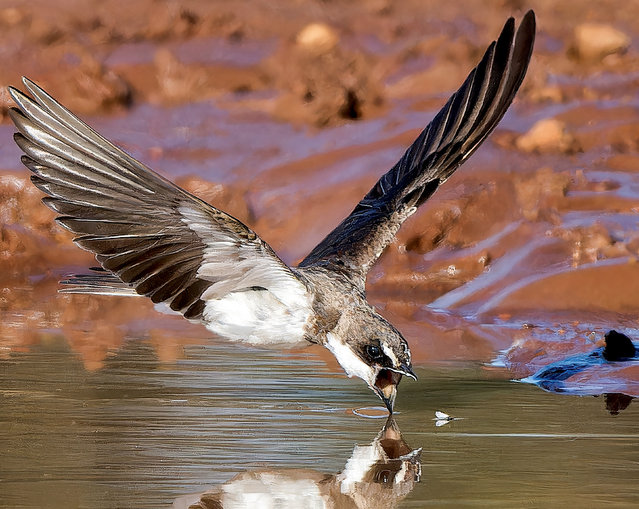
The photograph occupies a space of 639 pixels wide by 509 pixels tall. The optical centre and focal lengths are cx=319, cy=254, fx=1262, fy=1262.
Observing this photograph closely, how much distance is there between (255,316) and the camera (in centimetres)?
609

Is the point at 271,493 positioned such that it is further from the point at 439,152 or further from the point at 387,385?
the point at 439,152

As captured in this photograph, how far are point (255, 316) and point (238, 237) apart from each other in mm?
752

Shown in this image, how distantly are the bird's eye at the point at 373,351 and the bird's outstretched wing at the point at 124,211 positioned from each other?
69cm

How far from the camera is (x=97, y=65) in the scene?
548 inches

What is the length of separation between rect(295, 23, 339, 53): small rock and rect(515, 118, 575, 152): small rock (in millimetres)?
2697

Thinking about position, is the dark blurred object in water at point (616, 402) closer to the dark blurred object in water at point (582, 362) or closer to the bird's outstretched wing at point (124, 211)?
the dark blurred object in water at point (582, 362)

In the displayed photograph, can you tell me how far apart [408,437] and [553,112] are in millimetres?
8020

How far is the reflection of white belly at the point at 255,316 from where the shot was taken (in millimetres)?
6062

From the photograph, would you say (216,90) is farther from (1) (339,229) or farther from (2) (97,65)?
(1) (339,229)

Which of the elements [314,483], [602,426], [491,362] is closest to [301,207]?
[491,362]

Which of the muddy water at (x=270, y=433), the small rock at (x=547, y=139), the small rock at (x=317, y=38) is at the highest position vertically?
the small rock at (x=317, y=38)

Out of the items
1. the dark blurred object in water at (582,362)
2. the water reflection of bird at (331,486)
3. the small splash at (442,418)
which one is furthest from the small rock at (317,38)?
the water reflection of bird at (331,486)

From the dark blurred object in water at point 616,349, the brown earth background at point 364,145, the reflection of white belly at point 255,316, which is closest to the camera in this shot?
the reflection of white belly at point 255,316

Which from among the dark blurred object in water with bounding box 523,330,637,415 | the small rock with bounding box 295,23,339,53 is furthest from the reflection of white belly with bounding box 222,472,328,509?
the small rock with bounding box 295,23,339,53
